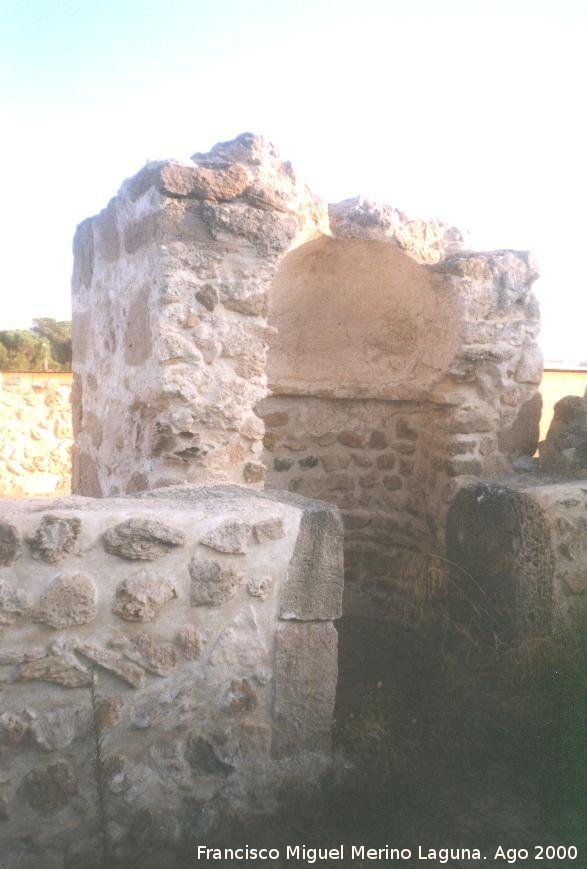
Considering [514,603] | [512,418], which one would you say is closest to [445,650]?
[514,603]

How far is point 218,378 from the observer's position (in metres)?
2.82

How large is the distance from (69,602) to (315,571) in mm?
755

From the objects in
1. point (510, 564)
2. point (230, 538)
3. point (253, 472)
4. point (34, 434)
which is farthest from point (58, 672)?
point (34, 434)

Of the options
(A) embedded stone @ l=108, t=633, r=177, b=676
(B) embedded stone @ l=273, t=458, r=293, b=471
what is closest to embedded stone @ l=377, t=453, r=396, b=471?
(B) embedded stone @ l=273, t=458, r=293, b=471

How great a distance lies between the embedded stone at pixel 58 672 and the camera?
1772 millimetres

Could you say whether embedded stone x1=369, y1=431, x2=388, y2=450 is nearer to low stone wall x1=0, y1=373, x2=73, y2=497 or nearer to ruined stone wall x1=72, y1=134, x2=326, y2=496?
ruined stone wall x1=72, y1=134, x2=326, y2=496

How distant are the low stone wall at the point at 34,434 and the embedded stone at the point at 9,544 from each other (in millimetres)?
5635

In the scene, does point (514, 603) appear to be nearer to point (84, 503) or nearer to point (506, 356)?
point (506, 356)

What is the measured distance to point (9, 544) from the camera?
70.2 inches

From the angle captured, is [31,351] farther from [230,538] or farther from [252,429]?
[230,538]

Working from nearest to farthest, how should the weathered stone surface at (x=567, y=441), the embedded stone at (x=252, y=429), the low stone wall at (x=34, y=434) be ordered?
the embedded stone at (x=252, y=429) → the weathered stone surface at (x=567, y=441) → the low stone wall at (x=34, y=434)

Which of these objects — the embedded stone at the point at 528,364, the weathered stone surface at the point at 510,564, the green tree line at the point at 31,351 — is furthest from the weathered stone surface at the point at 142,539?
the green tree line at the point at 31,351

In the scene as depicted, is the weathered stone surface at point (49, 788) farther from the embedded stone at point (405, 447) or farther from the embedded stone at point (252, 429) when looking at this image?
the embedded stone at point (405, 447)

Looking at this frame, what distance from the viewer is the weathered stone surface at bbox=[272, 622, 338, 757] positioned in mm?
2125
